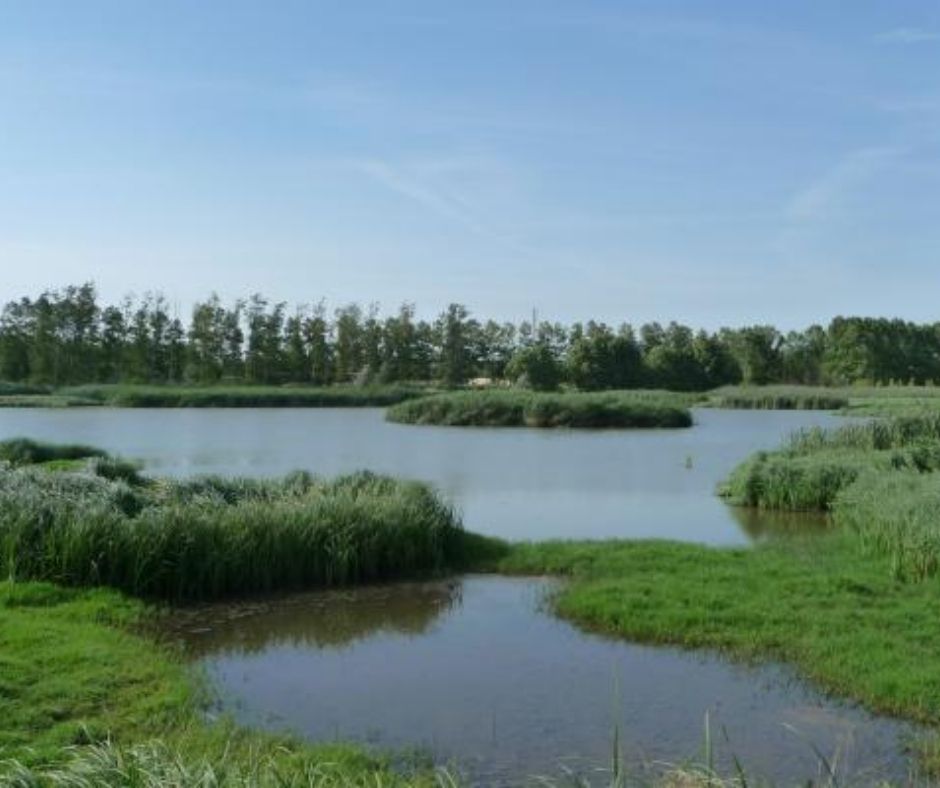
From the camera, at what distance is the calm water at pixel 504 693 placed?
7.03 m

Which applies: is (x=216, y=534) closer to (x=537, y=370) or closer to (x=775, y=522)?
(x=775, y=522)

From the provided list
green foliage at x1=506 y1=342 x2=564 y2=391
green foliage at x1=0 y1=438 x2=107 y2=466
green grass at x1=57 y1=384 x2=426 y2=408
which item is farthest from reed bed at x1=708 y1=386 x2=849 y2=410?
green foliage at x1=0 y1=438 x2=107 y2=466

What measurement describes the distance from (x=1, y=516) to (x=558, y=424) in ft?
113

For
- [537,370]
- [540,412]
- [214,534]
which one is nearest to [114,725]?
[214,534]

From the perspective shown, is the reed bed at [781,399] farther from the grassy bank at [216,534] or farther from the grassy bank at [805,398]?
the grassy bank at [216,534]

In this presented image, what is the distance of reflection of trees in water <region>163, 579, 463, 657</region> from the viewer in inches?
399

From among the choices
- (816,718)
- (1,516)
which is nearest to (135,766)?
(816,718)

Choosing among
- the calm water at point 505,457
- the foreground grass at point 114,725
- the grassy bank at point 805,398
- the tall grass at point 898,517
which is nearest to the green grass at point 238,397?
the calm water at point 505,457

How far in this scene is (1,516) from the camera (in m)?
11.0

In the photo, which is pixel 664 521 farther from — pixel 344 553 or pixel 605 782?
pixel 605 782

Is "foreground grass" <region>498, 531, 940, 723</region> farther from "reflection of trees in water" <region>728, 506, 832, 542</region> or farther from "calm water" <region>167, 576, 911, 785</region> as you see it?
"reflection of trees in water" <region>728, 506, 832, 542</region>

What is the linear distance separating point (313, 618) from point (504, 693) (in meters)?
3.14

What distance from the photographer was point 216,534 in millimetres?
11805

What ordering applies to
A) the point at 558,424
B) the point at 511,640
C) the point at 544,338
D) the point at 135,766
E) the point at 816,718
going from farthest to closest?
the point at 544,338
the point at 558,424
the point at 511,640
the point at 816,718
the point at 135,766
